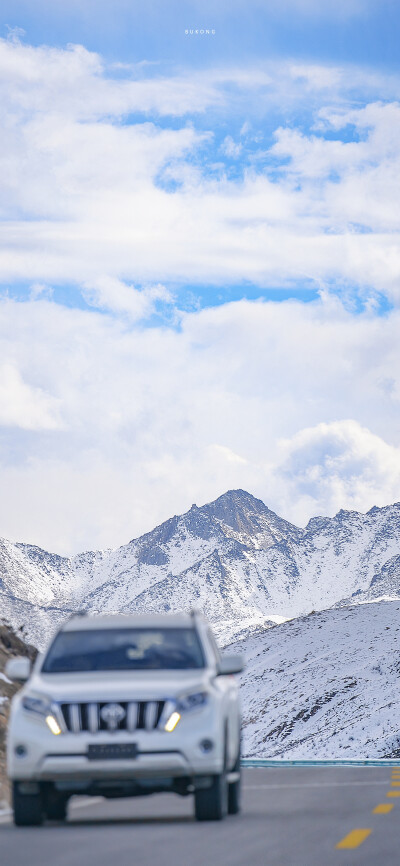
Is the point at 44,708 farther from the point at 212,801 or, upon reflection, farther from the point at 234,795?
the point at 234,795

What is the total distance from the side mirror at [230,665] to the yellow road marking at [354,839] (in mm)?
1785

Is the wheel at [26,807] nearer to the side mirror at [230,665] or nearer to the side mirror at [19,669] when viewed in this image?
the side mirror at [19,669]

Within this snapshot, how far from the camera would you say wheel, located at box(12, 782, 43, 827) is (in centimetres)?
1268

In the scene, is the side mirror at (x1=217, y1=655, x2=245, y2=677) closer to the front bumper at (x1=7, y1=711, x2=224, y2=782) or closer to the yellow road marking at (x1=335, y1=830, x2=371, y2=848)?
the front bumper at (x1=7, y1=711, x2=224, y2=782)

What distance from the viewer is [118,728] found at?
12.2m

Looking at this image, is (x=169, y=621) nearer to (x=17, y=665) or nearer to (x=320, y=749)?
(x=17, y=665)

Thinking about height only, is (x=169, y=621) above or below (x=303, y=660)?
below

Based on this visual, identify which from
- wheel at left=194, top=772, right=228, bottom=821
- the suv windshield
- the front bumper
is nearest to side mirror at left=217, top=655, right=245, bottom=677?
the suv windshield

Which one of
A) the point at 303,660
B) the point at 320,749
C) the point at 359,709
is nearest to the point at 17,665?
the point at 320,749

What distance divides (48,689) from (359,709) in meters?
86.0

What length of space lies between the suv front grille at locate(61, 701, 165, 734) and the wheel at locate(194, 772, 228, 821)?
936 millimetres

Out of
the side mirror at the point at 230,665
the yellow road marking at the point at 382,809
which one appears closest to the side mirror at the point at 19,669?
the side mirror at the point at 230,665

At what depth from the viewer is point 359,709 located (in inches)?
3772

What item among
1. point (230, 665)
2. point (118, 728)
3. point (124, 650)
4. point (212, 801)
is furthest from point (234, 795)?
point (118, 728)
